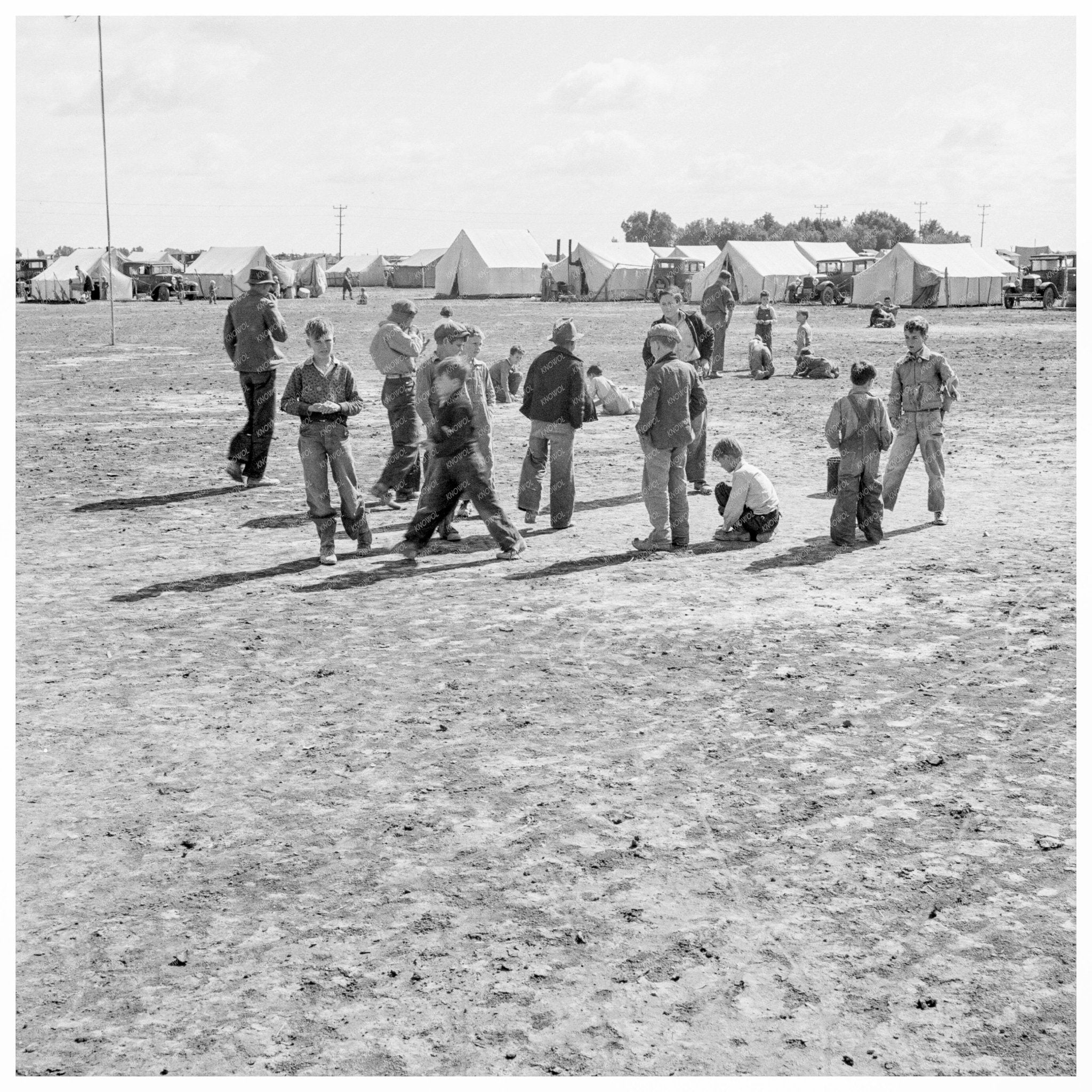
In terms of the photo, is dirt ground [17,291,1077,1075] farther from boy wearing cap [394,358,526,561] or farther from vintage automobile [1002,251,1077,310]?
vintage automobile [1002,251,1077,310]

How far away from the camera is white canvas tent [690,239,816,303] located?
60.1m

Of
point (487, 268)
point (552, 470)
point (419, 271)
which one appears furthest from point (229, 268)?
point (552, 470)

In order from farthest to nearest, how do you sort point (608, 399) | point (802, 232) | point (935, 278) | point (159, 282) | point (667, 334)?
point (802, 232) → point (159, 282) → point (935, 278) → point (608, 399) → point (667, 334)

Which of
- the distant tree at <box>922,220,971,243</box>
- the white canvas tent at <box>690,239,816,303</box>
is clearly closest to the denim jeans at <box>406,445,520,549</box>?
the white canvas tent at <box>690,239,816,303</box>

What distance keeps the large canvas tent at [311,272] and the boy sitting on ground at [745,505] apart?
68201 mm

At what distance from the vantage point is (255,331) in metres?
11.6

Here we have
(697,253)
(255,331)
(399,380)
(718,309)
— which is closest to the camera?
(399,380)

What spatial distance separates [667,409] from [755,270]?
52.7 meters

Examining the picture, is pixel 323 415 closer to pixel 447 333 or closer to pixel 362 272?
pixel 447 333

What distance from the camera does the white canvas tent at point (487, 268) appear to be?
69.6 metres

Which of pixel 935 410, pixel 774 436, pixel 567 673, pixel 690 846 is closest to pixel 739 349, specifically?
pixel 774 436

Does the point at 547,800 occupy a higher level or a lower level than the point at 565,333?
lower
